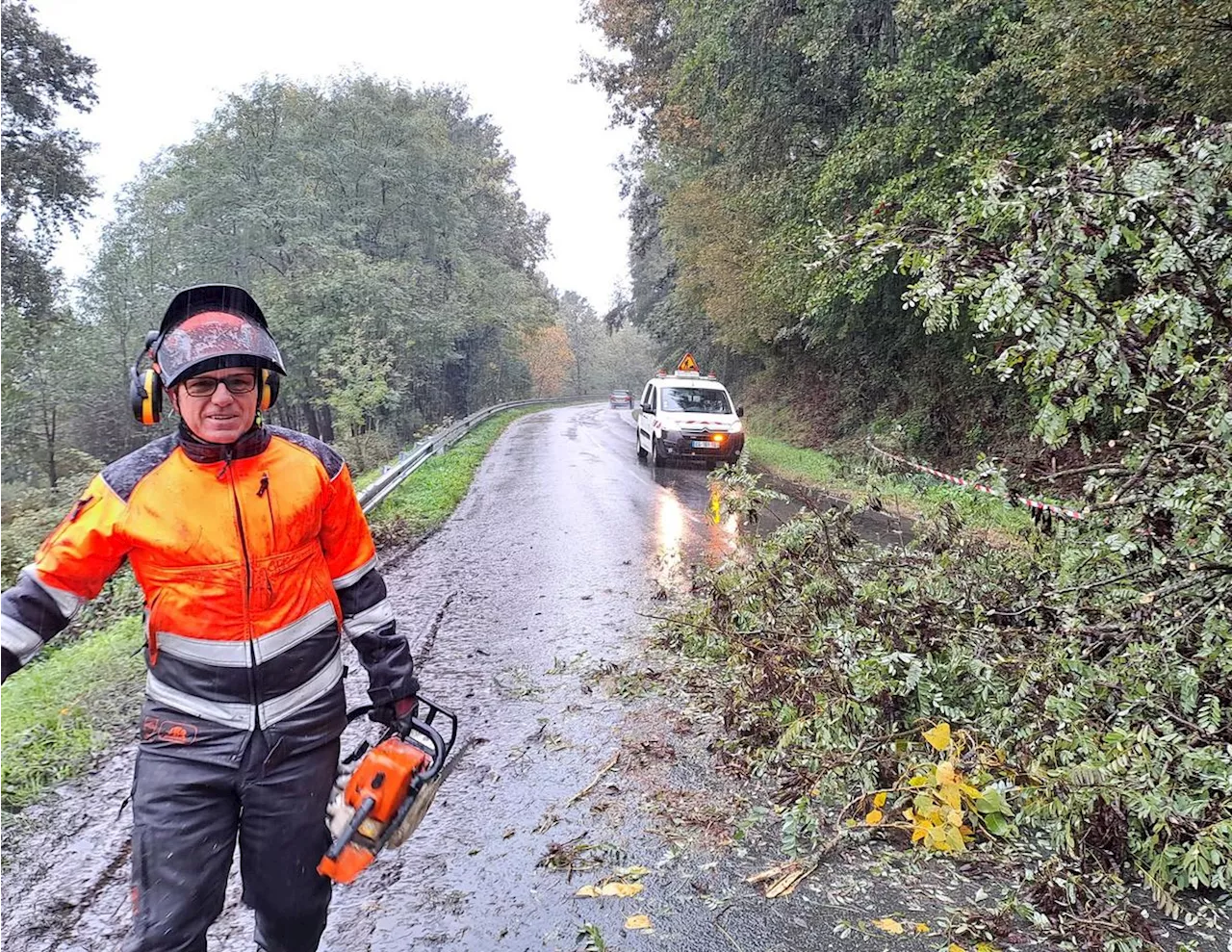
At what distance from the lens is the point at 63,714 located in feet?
16.1

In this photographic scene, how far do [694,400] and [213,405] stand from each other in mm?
15369

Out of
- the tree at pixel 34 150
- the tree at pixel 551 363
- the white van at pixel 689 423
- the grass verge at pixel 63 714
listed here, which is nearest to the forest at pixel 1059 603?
the grass verge at pixel 63 714

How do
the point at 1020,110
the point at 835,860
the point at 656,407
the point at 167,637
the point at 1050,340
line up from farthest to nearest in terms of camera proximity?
the point at 656,407, the point at 1020,110, the point at 1050,340, the point at 835,860, the point at 167,637

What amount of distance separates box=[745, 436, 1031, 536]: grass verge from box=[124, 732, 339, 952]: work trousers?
3702mm

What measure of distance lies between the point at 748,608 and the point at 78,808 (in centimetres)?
391

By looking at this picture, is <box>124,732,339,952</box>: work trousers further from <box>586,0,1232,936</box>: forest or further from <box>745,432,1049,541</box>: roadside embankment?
<box>745,432,1049,541</box>: roadside embankment

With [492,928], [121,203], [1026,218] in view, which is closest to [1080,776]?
[492,928]

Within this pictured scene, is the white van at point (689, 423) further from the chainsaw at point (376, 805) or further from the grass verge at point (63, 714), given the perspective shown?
the chainsaw at point (376, 805)

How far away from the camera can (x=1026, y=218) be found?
4070 millimetres

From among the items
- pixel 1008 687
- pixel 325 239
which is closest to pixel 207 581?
pixel 1008 687

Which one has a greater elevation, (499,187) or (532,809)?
(499,187)

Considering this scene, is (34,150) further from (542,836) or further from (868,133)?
(542,836)

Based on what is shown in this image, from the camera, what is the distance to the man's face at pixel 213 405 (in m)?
2.38

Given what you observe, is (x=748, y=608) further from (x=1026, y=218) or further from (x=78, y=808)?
(x=78, y=808)
